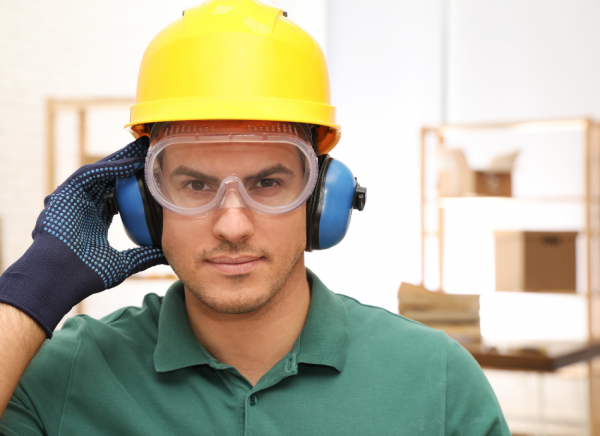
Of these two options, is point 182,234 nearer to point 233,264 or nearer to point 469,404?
point 233,264

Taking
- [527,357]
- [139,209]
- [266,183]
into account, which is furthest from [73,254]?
[527,357]

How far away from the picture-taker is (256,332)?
133 cm

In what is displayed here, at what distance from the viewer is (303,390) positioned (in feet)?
4.00

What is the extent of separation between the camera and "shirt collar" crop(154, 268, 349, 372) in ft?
4.09

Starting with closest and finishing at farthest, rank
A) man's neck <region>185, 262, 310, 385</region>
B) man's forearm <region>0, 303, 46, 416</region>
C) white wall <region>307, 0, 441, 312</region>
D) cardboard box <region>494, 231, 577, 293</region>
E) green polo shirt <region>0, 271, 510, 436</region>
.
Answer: man's forearm <region>0, 303, 46, 416</region> < green polo shirt <region>0, 271, 510, 436</region> < man's neck <region>185, 262, 310, 385</region> < cardboard box <region>494, 231, 577, 293</region> < white wall <region>307, 0, 441, 312</region>

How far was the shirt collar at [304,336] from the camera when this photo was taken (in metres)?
1.25

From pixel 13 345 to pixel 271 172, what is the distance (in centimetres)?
58

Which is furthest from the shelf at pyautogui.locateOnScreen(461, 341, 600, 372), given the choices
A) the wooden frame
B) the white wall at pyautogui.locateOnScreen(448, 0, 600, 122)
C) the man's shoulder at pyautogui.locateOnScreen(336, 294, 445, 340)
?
the white wall at pyautogui.locateOnScreen(448, 0, 600, 122)

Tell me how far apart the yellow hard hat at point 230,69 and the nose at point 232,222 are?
0.56 feet

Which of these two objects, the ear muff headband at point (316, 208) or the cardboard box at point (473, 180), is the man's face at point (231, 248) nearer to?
the ear muff headband at point (316, 208)

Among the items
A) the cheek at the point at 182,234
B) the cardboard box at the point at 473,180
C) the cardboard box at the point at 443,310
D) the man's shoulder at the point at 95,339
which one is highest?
the cardboard box at the point at 473,180

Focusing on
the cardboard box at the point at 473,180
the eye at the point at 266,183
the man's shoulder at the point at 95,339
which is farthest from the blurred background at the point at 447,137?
the eye at the point at 266,183

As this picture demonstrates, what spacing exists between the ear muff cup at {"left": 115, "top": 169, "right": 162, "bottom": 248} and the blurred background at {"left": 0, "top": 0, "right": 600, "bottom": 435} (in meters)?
2.43

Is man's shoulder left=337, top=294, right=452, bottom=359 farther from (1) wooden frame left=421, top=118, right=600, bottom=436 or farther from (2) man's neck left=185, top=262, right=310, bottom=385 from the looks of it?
(1) wooden frame left=421, top=118, right=600, bottom=436
